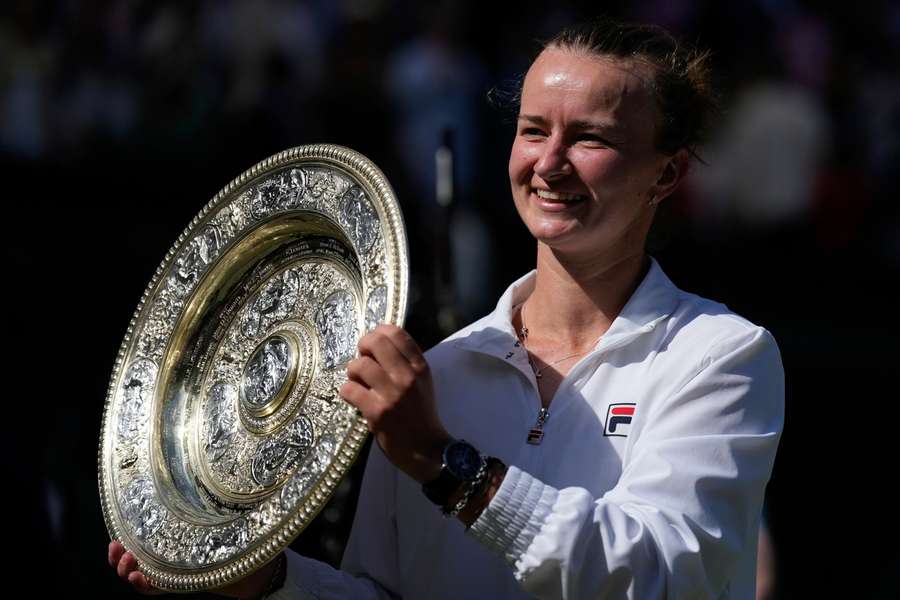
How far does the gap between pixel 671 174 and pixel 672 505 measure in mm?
655

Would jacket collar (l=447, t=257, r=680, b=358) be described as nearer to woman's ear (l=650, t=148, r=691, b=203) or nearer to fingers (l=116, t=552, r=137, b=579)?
woman's ear (l=650, t=148, r=691, b=203)

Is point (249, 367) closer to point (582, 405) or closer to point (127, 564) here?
point (127, 564)

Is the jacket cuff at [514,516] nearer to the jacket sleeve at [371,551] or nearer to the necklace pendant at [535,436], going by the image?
the necklace pendant at [535,436]

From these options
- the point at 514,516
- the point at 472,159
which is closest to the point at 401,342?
the point at 514,516

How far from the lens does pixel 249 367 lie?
2.49 meters

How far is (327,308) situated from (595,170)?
48 cm

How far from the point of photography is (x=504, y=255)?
267 inches

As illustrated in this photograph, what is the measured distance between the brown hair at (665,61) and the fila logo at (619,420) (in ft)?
1.44

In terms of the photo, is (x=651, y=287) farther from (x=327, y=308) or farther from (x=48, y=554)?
(x=48, y=554)

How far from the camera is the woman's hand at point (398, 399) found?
2.09 m

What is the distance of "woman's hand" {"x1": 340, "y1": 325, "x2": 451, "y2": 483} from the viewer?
2.09m

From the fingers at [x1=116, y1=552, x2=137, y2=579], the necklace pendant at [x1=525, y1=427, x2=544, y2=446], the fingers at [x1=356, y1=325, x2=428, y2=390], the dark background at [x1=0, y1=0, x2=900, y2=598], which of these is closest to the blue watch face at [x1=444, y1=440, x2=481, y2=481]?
the fingers at [x1=356, y1=325, x2=428, y2=390]

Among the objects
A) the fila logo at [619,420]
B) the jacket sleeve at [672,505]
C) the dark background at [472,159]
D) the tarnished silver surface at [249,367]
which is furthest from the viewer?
the dark background at [472,159]

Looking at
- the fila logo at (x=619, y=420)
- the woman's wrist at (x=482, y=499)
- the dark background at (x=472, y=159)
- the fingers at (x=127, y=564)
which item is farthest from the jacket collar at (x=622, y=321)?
the dark background at (x=472, y=159)
